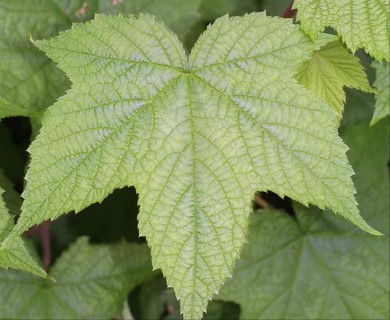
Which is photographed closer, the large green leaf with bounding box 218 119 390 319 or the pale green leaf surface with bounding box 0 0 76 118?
the pale green leaf surface with bounding box 0 0 76 118

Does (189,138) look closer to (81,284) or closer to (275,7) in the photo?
(81,284)

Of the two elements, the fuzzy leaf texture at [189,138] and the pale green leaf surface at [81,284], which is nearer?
the fuzzy leaf texture at [189,138]

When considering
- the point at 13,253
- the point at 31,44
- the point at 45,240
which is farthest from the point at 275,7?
the point at 13,253

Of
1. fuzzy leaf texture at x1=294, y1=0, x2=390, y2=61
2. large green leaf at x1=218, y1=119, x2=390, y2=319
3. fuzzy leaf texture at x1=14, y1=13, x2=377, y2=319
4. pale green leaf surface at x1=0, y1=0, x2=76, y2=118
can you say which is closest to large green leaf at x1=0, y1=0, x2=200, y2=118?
pale green leaf surface at x1=0, y1=0, x2=76, y2=118

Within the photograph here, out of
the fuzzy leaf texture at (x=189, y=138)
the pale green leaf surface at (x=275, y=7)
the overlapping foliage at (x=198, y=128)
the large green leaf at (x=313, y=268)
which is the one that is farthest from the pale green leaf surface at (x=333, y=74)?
the pale green leaf surface at (x=275, y=7)

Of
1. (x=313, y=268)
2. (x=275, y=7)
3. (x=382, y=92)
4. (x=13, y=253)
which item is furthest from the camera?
(x=275, y=7)

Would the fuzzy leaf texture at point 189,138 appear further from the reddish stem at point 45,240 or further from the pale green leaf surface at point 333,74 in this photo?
the reddish stem at point 45,240

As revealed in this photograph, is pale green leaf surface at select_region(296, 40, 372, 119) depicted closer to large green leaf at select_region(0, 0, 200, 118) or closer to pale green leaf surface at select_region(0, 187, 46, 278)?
large green leaf at select_region(0, 0, 200, 118)
